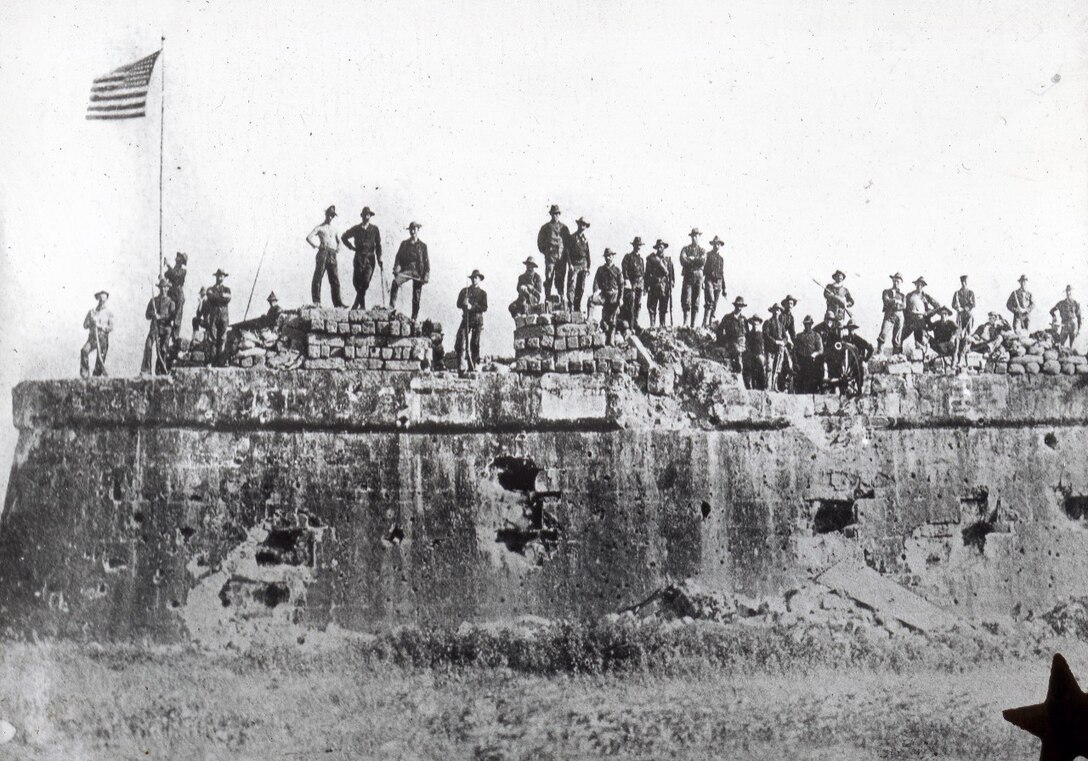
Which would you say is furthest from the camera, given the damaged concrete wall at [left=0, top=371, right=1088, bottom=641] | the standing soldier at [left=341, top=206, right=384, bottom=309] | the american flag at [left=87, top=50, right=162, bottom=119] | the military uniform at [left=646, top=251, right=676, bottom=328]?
the military uniform at [left=646, top=251, right=676, bottom=328]

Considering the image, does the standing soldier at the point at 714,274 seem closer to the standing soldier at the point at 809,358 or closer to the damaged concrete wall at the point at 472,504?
the standing soldier at the point at 809,358

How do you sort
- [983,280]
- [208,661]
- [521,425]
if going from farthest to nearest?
[983,280] → [521,425] → [208,661]

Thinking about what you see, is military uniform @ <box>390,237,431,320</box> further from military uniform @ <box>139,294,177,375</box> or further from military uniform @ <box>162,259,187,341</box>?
military uniform @ <box>139,294,177,375</box>

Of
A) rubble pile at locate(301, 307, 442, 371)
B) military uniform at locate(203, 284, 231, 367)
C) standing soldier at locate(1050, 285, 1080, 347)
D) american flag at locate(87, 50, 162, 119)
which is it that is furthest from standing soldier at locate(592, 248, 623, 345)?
american flag at locate(87, 50, 162, 119)

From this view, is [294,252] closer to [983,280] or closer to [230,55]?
[230,55]

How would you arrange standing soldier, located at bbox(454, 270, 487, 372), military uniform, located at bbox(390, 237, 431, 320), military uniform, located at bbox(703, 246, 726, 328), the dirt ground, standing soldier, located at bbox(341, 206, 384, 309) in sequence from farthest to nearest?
military uniform, located at bbox(703, 246, 726, 328)
standing soldier, located at bbox(454, 270, 487, 372)
military uniform, located at bbox(390, 237, 431, 320)
standing soldier, located at bbox(341, 206, 384, 309)
the dirt ground

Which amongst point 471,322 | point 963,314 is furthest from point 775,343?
point 471,322

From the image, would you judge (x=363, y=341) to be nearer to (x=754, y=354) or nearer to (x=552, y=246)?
(x=552, y=246)

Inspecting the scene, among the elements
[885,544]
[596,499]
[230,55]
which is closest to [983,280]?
[885,544]
